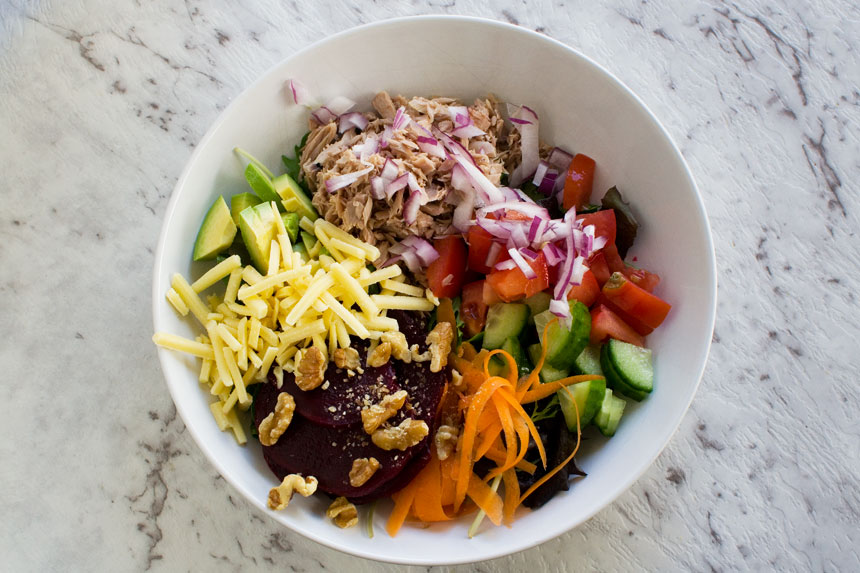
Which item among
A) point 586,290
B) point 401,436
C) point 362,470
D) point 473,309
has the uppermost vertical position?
point 586,290

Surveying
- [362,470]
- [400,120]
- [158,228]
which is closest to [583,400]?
[362,470]

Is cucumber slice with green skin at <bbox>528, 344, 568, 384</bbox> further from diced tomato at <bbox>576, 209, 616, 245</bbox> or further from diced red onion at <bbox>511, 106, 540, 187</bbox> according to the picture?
diced red onion at <bbox>511, 106, 540, 187</bbox>

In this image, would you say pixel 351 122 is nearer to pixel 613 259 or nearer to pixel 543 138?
pixel 543 138

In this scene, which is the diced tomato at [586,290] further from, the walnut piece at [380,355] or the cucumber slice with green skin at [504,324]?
the walnut piece at [380,355]

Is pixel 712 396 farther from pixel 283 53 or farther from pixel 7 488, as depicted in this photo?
pixel 7 488

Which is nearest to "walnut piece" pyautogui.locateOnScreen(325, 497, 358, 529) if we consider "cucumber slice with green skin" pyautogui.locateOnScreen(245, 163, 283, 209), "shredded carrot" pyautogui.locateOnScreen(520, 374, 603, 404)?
"shredded carrot" pyautogui.locateOnScreen(520, 374, 603, 404)

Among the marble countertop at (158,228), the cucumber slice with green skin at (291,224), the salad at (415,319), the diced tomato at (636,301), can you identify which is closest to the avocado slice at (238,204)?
the salad at (415,319)

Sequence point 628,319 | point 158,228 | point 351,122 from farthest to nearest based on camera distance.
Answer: point 158,228 < point 351,122 < point 628,319
